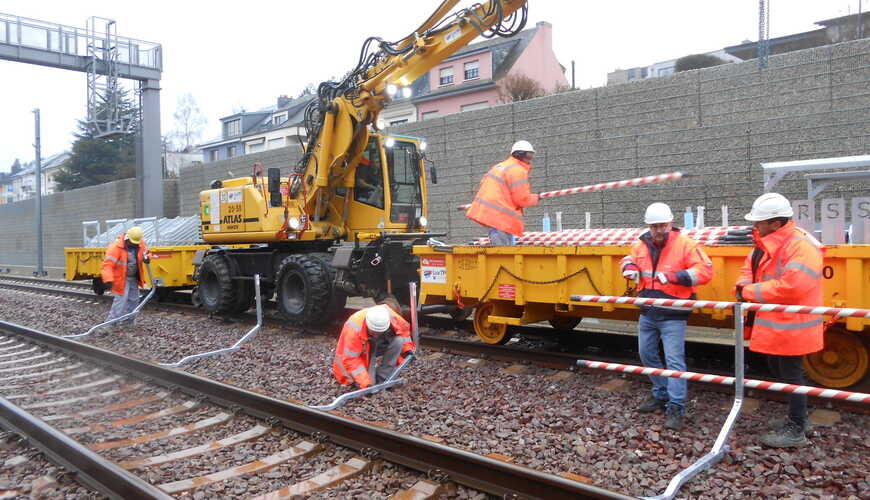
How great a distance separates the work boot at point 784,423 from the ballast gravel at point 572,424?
0.19 feet

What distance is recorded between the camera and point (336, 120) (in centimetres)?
1034

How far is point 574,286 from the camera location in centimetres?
648

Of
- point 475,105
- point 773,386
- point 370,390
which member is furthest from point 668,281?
point 475,105

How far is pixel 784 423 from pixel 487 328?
153 inches

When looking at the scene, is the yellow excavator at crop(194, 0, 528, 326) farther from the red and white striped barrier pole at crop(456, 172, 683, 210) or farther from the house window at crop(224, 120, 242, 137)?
the house window at crop(224, 120, 242, 137)

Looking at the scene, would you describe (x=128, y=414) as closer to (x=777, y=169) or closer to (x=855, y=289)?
(x=855, y=289)

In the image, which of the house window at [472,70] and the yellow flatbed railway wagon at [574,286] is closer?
the yellow flatbed railway wagon at [574,286]

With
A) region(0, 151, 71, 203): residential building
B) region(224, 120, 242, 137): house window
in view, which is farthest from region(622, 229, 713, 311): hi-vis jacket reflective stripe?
region(0, 151, 71, 203): residential building

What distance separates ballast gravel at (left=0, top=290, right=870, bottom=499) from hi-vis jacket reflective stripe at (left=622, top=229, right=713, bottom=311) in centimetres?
106

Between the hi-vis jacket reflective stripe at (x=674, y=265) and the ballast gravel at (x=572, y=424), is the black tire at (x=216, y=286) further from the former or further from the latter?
the hi-vis jacket reflective stripe at (x=674, y=265)

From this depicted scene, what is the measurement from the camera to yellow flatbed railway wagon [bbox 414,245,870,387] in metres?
5.09

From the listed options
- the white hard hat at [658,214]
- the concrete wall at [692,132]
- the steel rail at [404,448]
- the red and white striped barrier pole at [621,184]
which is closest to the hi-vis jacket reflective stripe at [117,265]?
the steel rail at [404,448]

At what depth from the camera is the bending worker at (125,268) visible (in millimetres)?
10742

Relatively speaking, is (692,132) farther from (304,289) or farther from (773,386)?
(773,386)
